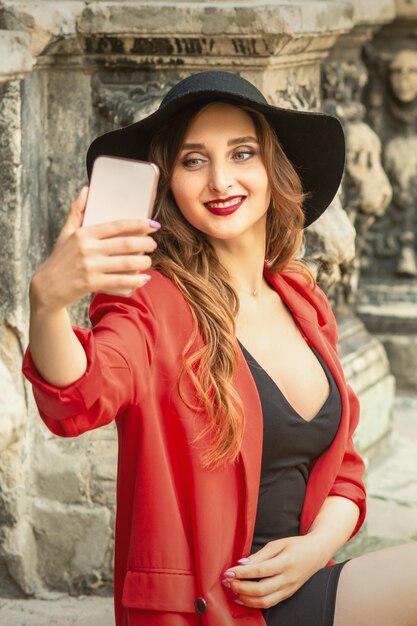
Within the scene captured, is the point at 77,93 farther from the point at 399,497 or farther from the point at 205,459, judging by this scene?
the point at 399,497

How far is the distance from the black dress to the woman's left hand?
1.1 inches

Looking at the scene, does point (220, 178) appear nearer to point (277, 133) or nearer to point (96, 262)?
point (277, 133)

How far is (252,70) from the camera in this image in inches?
117

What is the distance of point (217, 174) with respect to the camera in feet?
7.19

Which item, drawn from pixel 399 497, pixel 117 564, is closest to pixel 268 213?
pixel 117 564

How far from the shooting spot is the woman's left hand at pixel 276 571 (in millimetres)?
2146

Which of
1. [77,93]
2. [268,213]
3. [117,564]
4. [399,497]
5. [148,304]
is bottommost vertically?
[399,497]

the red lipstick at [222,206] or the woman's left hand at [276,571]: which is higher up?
the red lipstick at [222,206]

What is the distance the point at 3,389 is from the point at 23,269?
75cm

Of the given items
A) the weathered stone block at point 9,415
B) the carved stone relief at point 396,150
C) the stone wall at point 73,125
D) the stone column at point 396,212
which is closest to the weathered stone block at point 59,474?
the stone wall at point 73,125

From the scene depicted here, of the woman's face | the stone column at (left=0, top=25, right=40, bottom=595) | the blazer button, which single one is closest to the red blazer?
the blazer button

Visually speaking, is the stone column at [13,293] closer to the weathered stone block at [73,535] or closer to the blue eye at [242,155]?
the weathered stone block at [73,535]

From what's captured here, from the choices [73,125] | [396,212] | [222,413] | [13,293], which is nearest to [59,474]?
[13,293]

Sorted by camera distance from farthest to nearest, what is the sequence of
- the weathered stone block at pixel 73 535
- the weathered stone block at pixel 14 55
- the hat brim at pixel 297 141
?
1. the weathered stone block at pixel 73 535
2. the weathered stone block at pixel 14 55
3. the hat brim at pixel 297 141
